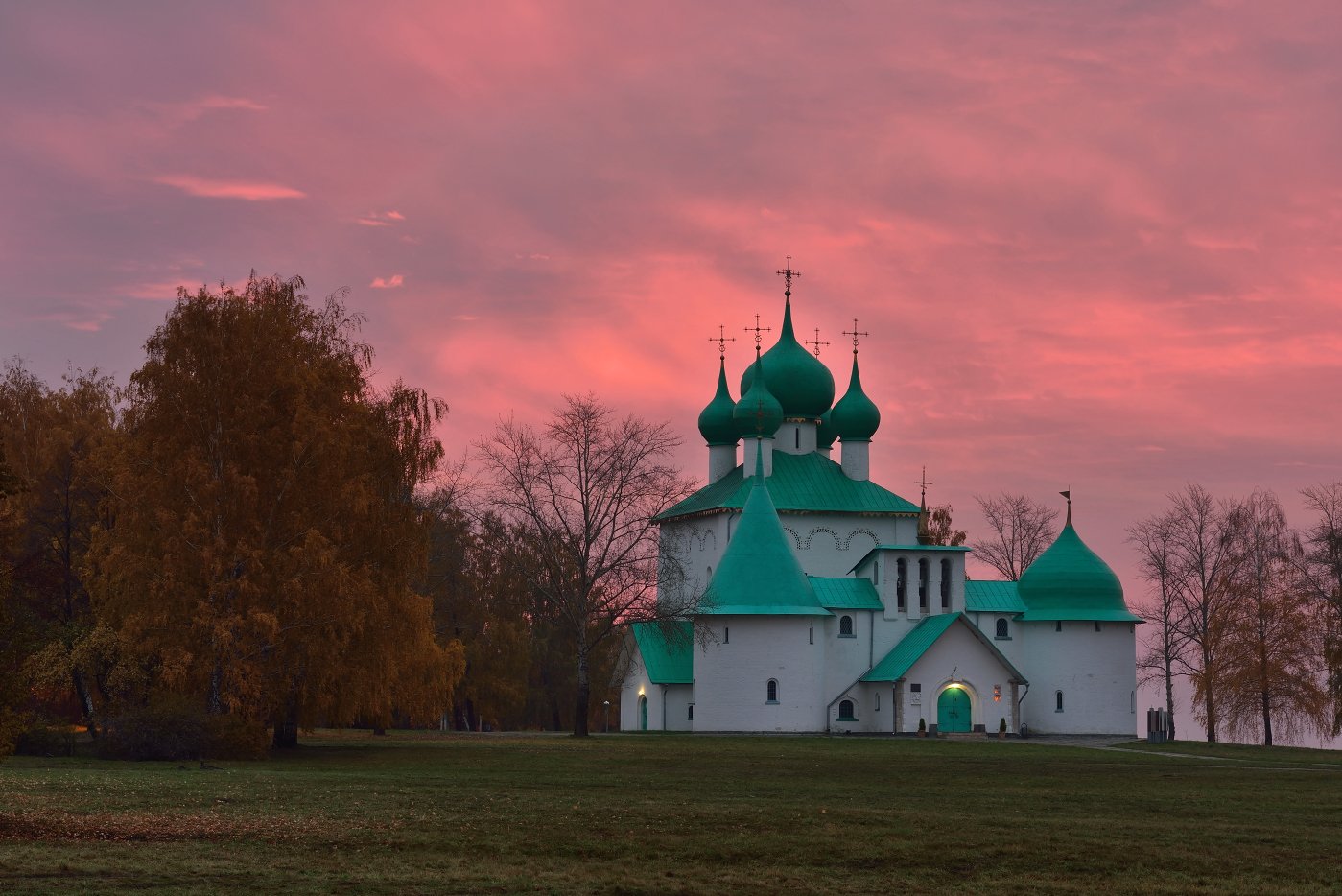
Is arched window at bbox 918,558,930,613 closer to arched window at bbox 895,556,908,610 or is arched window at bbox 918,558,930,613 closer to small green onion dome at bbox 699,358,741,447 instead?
arched window at bbox 895,556,908,610

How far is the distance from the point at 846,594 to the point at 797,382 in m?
10.9

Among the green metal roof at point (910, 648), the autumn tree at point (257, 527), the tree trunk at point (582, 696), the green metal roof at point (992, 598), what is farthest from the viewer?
the green metal roof at point (992, 598)

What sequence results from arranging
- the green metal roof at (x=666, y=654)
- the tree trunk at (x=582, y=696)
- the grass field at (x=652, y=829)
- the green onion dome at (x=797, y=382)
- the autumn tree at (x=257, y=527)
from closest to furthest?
the grass field at (x=652, y=829) → the autumn tree at (x=257, y=527) → the tree trunk at (x=582, y=696) → the green metal roof at (x=666, y=654) → the green onion dome at (x=797, y=382)

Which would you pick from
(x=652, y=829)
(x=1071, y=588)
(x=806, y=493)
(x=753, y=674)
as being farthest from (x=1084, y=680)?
(x=652, y=829)

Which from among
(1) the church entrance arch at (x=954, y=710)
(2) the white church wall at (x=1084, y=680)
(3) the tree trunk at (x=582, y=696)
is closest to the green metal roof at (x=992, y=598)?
(2) the white church wall at (x=1084, y=680)

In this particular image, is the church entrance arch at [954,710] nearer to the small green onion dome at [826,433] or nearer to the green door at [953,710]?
the green door at [953,710]

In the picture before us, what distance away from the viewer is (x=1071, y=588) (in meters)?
66.4

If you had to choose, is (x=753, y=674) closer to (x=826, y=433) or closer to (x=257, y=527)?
(x=826, y=433)

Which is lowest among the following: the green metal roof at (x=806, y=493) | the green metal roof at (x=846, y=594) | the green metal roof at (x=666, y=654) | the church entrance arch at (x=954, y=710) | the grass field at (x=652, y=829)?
the grass field at (x=652, y=829)

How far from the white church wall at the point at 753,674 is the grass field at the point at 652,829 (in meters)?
25.5

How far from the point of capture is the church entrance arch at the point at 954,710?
61.2 m

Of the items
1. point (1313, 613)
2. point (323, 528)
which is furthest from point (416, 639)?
point (1313, 613)

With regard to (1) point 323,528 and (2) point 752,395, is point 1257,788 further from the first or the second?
(2) point 752,395

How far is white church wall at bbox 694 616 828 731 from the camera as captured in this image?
59375 millimetres
